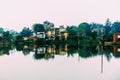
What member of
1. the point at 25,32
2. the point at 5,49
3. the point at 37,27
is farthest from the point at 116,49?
the point at 5,49

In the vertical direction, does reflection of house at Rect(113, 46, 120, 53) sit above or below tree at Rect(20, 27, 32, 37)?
below

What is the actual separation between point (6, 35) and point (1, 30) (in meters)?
0.25

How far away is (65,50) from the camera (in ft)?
29.0

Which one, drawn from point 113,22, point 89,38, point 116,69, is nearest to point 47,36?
point 89,38

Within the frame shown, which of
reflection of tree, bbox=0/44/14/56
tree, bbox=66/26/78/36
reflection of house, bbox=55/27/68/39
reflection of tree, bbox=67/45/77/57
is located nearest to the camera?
tree, bbox=66/26/78/36

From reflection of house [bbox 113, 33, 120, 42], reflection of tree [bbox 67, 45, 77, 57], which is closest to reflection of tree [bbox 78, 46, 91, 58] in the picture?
reflection of tree [bbox 67, 45, 77, 57]

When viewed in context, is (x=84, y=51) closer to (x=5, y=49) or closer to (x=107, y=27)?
(x=107, y=27)

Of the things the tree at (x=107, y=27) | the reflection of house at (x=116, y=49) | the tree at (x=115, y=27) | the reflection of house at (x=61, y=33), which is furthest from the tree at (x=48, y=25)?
the reflection of house at (x=116, y=49)

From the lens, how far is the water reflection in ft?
27.6

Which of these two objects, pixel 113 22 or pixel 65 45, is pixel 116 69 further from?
pixel 65 45

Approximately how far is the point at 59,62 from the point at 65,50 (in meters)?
1.26

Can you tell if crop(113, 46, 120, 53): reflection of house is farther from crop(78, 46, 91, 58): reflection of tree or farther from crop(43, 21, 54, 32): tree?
crop(43, 21, 54, 32): tree

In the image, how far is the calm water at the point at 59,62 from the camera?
623 cm

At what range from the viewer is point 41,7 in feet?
25.6
